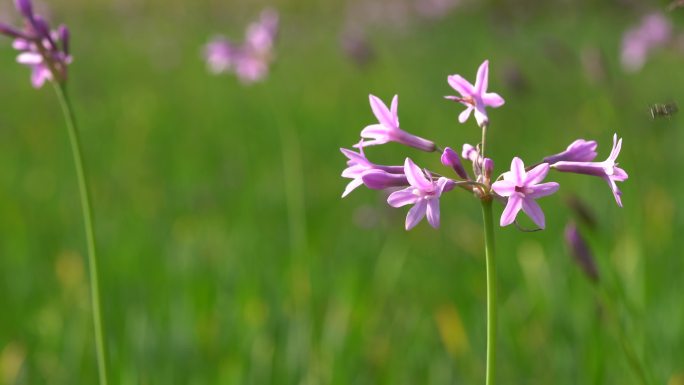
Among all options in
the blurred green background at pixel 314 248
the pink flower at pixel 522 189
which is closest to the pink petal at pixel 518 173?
the pink flower at pixel 522 189

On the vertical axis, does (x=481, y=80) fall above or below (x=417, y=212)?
above

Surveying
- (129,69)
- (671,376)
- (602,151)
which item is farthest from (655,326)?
(129,69)

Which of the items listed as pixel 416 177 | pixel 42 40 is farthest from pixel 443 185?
pixel 42 40

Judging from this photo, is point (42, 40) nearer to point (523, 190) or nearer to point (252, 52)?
point (523, 190)

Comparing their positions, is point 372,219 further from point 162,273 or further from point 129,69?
point 129,69

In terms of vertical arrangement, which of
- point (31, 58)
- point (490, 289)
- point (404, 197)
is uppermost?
point (31, 58)

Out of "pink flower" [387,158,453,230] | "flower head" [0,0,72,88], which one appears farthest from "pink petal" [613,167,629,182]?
"flower head" [0,0,72,88]
